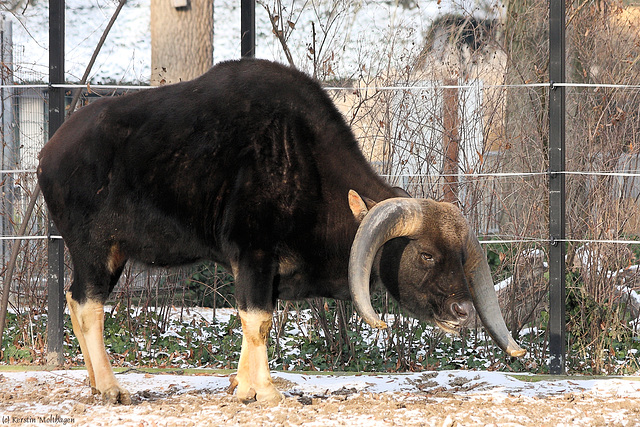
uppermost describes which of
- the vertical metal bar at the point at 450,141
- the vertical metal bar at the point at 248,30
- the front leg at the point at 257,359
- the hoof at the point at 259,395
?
the vertical metal bar at the point at 248,30

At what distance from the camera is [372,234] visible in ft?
16.1

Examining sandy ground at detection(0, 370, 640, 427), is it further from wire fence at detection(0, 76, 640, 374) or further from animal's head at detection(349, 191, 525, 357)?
wire fence at detection(0, 76, 640, 374)

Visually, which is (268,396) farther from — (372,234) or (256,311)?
(372,234)

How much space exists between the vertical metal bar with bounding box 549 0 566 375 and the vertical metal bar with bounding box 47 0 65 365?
478cm

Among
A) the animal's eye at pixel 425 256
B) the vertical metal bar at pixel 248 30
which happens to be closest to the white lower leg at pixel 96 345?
the animal's eye at pixel 425 256

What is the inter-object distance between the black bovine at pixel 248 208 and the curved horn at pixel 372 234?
2 centimetres

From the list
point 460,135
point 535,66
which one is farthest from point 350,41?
point 535,66

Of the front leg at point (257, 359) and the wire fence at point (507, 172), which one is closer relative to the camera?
the front leg at point (257, 359)

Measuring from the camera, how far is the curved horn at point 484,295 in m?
5.30

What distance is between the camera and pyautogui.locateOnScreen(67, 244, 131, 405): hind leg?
5.51m

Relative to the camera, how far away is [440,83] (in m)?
7.93

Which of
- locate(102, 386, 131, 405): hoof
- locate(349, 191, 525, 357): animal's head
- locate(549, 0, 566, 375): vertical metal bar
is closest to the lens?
locate(349, 191, 525, 357): animal's head

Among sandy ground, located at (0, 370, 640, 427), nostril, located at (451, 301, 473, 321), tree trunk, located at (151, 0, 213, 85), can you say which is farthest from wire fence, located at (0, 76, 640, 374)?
nostril, located at (451, 301, 473, 321)

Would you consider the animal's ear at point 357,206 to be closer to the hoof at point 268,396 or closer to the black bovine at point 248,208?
the black bovine at point 248,208
